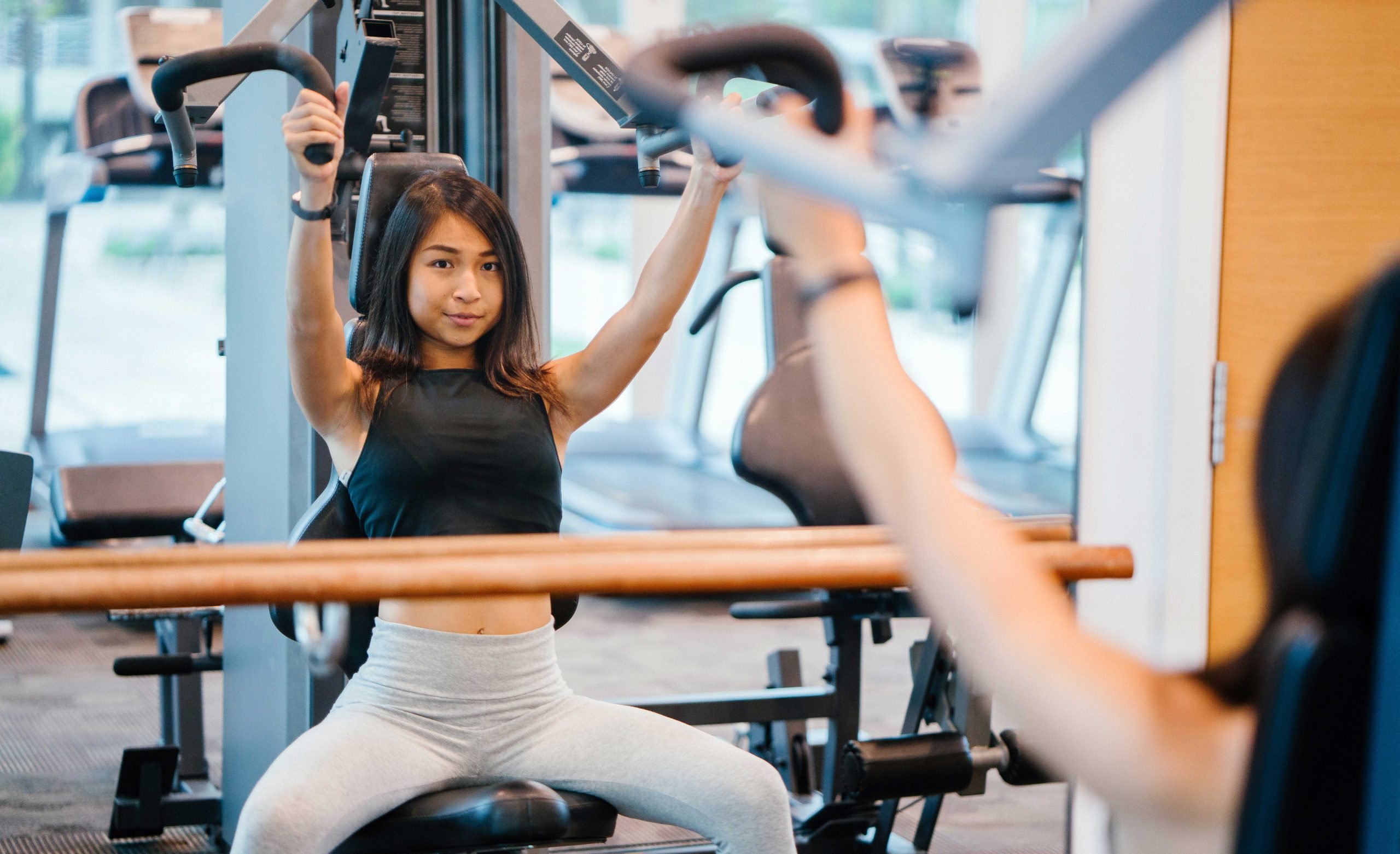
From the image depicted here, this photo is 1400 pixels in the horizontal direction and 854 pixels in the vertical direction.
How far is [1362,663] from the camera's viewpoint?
621mm

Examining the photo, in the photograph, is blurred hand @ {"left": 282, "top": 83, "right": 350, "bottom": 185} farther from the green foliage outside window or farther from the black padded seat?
the green foliage outside window

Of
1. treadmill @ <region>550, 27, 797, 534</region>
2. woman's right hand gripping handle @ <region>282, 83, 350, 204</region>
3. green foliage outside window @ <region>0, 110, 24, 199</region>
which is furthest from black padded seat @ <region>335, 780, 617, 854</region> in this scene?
green foliage outside window @ <region>0, 110, 24, 199</region>

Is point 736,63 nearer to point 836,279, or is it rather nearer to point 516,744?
point 836,279

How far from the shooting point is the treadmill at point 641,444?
192 inches

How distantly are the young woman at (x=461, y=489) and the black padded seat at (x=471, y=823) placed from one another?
2 centimetres

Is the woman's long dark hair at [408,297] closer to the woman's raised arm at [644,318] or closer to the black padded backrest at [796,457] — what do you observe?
the woman's raised arm at [644,318]

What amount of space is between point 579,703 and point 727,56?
1195 mm

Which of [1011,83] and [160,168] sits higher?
[160,168]

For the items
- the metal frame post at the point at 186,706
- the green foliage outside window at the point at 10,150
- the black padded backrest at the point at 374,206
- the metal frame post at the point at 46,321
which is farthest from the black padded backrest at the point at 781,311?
the green foliage outside window at the point at 10,150

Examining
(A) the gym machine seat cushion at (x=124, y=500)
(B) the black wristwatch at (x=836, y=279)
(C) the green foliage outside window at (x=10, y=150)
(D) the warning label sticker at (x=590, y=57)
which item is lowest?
(A) the gym machine seat cushion at (x=124, y=500)

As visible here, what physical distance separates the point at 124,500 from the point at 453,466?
1.76 metres

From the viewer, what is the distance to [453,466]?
6.27ft

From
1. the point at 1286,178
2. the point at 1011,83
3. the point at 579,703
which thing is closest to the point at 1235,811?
the point at 1011,83

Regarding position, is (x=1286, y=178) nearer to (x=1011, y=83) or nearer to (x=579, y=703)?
(x=579, y=703)
